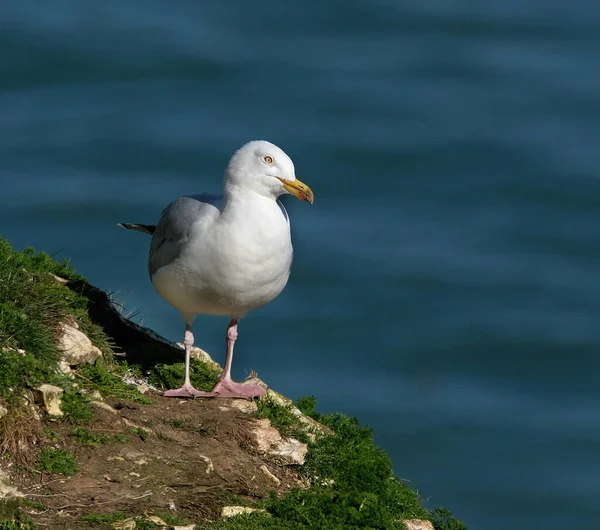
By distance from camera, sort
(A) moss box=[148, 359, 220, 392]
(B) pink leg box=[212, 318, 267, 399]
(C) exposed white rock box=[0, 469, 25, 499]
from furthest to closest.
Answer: (A) moss box=[148, 359, 220, 392] → (B) pink leg box=[212, 318, 267, 399] → (C) exposed white rock box=[0, 469, 25, 499]

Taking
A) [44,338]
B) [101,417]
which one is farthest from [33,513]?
[44,338]

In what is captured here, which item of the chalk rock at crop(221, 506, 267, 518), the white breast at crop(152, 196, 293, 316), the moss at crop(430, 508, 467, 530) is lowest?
the chalk rock at crop(221, 506, 267, 518)

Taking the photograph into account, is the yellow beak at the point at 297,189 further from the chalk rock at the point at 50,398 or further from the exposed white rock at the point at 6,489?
the exposed white rock at the point at 6,489

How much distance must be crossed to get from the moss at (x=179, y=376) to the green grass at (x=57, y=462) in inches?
71.1

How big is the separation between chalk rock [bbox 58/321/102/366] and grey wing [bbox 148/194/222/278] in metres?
0.82

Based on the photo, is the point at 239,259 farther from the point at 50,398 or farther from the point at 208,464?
the point at 50,398

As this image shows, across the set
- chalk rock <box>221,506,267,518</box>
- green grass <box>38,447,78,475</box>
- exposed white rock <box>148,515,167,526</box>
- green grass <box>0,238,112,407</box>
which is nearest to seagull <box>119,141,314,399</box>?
green grass <box>0,238,112,407</box>

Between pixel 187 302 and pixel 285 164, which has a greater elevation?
pixel 285 164

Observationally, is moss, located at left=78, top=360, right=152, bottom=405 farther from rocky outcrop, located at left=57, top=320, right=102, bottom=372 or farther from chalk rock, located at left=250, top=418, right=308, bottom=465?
chalk rock, located at left=250, top=418, right=308, bottom=465

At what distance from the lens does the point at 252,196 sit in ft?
28.1

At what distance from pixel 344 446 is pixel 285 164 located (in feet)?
6.27

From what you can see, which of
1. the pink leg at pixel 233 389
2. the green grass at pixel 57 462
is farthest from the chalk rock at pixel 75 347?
the green grass at pixel 57 462

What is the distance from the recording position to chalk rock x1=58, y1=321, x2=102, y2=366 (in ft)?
27.5

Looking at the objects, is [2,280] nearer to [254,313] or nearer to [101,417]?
[101,417]
